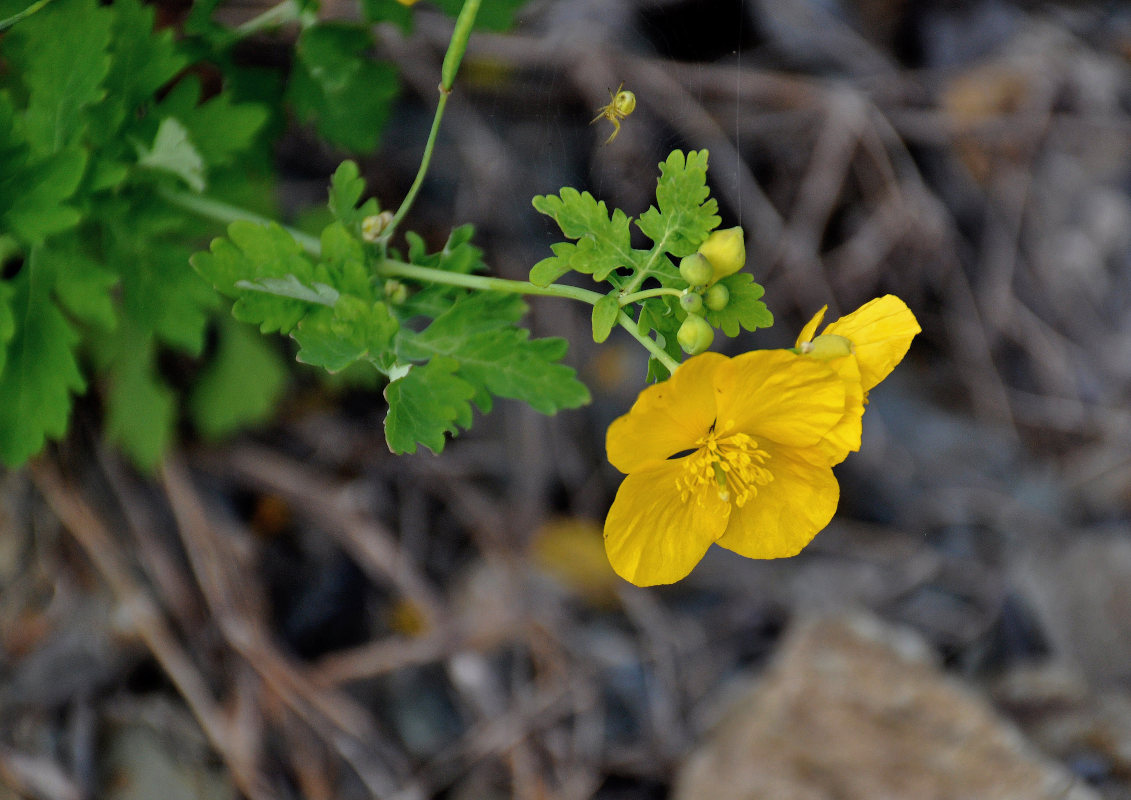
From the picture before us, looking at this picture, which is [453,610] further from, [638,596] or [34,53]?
[34,53]

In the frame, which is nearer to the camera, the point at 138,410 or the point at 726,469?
the point at 726,469

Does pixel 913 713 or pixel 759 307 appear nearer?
pixel 759 307

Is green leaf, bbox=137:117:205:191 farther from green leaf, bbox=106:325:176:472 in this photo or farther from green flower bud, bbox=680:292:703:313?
green flower bud, bbox=680:292:703:313

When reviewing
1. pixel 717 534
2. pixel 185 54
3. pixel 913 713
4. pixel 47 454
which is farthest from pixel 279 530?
pixel 913 713

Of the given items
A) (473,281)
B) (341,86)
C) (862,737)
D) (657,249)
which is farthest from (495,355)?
(862,737)

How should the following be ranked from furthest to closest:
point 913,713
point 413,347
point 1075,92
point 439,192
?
point 1075,92 < point 439,192 < point 913,713 < point 413,347

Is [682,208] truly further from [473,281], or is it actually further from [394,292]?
[394,292]
